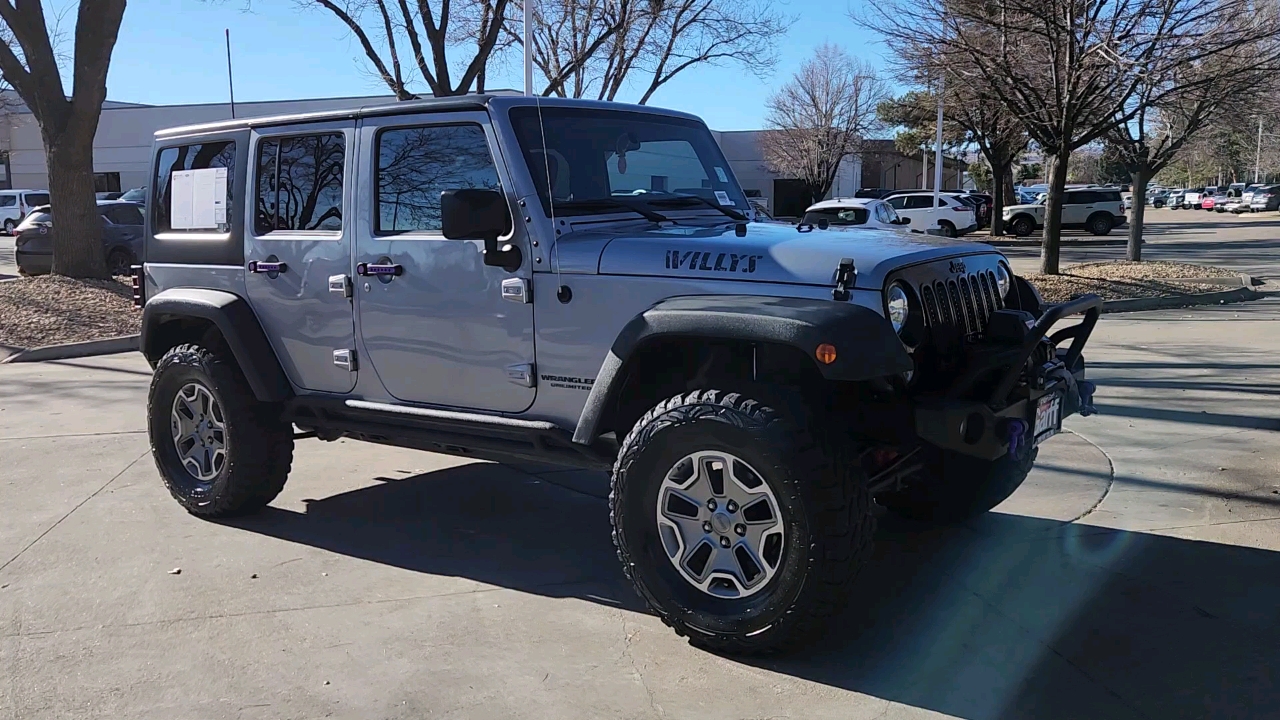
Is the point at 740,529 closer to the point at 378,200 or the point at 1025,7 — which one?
the point at 378,200

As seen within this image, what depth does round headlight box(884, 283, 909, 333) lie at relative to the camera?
12.1ft

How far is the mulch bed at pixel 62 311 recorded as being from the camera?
12.3 meters

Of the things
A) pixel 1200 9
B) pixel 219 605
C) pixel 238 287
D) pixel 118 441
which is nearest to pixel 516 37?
pixel 1200 9

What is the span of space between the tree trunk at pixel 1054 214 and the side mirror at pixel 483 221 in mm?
12877

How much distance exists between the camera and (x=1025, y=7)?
13.1 m

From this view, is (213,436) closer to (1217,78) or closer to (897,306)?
(897,306)

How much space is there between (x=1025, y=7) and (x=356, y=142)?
1072cm

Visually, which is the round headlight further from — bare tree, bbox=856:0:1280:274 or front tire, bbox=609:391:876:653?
bare tree, bbox=856:0:1280:274

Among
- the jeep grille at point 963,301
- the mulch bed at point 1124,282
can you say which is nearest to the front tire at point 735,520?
the jeep grille at point 963,301

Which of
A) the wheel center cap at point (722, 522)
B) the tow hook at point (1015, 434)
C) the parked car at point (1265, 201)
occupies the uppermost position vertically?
the parked car at point (1265, 201)

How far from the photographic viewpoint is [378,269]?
4.73 metres

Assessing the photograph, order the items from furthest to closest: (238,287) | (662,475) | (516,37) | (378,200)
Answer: (516,37), (238,287), (378,200), (662,475)

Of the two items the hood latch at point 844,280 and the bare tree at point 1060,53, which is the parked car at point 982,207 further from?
the hood latch at point 844,280

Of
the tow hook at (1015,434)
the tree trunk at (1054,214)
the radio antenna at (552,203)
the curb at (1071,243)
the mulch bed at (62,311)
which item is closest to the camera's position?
the tow hook at (1015,434)
